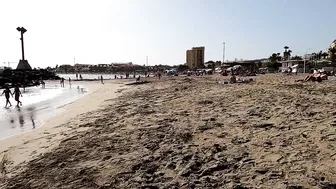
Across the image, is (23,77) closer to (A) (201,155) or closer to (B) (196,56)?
(A) (201,155)

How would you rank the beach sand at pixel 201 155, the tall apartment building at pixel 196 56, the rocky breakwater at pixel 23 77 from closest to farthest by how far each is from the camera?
the beach sand at pixel 201 155 < the rocky breakwater at pixel 23 77 < the tall apartment building at pixel 196 56

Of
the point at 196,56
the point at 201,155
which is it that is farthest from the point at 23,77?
the point at 196,56

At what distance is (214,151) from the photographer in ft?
18.9

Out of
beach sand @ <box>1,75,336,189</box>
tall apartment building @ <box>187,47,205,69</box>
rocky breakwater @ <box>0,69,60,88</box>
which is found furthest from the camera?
tall apartment building @ <box>187,47,205,69</box>

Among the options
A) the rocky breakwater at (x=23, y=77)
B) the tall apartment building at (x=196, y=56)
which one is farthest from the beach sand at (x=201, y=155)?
the tall apartment building at (x=196, y=56)

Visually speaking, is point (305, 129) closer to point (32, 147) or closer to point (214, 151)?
point (214, 151)

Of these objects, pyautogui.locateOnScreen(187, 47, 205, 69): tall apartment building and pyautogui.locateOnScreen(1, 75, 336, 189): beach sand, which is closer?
pyautogui.locateOnScreen(1, 75, 336, 189): beach sand

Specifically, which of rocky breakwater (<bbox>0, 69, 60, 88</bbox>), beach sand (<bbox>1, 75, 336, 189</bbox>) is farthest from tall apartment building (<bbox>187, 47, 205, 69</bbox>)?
beach sand (<bbox>1, 75, 336, 189</bbox>)

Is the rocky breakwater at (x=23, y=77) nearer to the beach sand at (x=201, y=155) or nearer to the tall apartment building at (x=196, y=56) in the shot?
the beach sand at (x=201, y=155)

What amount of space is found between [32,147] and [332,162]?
7.51 m

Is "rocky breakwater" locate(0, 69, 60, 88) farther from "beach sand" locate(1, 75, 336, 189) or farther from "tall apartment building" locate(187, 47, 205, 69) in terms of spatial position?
"tall apartment building" locate(187, 47, 205, 69)

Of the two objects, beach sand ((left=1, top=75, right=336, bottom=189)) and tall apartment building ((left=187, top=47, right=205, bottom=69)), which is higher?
tall apartment building ((left=187, top=47, right=205, bottom=69))

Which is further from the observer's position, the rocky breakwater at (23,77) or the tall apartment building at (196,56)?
the tall apartment building at (196,56)

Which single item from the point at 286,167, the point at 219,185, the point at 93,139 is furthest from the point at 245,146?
the point at 93,139
